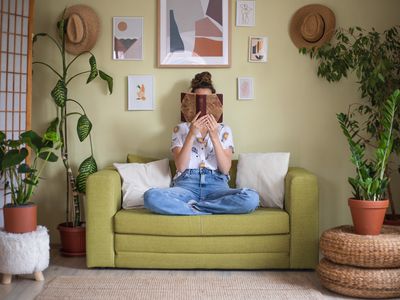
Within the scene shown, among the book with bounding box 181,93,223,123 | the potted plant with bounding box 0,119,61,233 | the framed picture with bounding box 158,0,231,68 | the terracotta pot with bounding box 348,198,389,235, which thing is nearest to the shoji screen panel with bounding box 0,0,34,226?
the potted plant with bounding box 0,119,61,233

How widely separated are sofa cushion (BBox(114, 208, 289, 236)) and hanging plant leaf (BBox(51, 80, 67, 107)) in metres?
1.03

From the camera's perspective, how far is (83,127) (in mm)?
3883

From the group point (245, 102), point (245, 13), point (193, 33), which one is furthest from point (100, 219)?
point (245, 13)

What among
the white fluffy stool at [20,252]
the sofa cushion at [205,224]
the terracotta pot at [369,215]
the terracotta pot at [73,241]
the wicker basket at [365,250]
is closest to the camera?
the wicker basket at [365,250]

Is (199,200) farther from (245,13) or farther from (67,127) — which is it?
(245,13)

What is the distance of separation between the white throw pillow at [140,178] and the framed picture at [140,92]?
50 centimetres

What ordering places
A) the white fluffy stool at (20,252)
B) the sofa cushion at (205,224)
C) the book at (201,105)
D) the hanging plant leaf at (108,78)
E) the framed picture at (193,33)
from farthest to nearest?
1. the framed picture at (193,33)
2. the hanging plant leaf at (108,78)
3. the book at (201,105)
4. the sofa cushion at (205,224)
5. the white fluffy stool at (20,252)

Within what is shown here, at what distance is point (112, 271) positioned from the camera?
137 inches

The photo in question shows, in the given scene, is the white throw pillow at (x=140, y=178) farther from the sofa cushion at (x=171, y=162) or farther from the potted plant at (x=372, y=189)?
the potted plant at (x=372, y=189)

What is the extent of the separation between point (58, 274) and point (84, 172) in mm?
785

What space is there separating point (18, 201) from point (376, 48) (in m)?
2.67

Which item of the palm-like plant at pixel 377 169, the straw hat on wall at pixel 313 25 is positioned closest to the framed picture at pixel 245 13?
the straw hat on wall at pixel 313 25

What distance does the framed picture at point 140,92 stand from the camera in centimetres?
413

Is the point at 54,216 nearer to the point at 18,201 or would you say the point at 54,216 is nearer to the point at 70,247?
the point at 70,247
